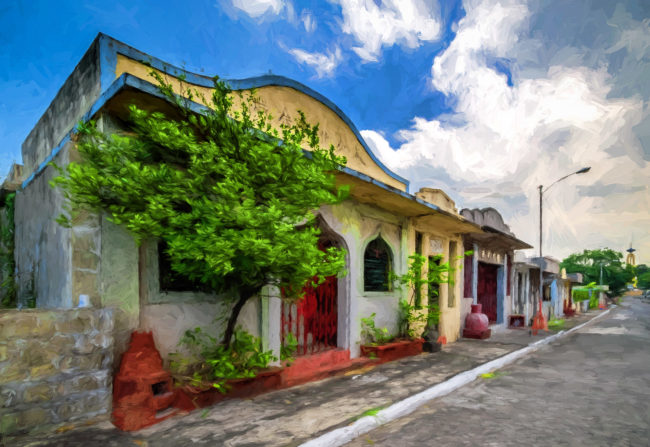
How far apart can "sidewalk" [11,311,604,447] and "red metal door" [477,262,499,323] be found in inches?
313

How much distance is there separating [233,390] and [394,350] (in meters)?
4.22

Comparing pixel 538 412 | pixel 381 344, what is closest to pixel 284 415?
pixel 538 412

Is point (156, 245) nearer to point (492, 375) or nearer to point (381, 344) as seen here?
point (381, 344)

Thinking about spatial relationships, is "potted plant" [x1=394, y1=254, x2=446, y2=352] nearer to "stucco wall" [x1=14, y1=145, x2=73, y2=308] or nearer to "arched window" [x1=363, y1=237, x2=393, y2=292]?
"arched window" [x1=363, y1=237, x2=393, y2=292]

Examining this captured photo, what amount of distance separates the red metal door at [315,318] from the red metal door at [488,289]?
8822 mm

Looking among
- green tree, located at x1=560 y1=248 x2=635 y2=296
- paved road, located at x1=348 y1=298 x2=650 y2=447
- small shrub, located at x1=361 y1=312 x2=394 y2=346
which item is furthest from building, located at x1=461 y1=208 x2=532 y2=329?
green tree, located at x1=560 y1=248 x2=635 y2=296

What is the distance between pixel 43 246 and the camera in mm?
5020

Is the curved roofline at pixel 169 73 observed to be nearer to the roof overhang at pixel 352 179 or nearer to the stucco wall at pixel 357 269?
the roof overhang at pixel 352 179

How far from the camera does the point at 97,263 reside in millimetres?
3941

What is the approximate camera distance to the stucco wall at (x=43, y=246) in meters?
4.20

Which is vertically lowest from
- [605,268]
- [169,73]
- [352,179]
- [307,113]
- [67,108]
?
[605,268]

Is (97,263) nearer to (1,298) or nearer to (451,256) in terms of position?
(1,298)

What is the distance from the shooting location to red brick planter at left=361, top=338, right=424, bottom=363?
748 cm

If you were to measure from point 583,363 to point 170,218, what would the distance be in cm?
956
